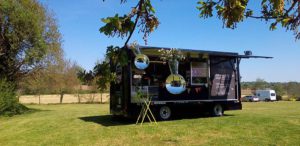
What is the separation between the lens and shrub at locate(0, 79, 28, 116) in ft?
72.2

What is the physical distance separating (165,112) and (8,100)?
1258cm

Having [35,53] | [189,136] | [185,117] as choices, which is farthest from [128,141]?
[35,53]

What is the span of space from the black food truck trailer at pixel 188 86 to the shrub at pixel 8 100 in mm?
9977

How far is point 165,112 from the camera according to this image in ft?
49.3

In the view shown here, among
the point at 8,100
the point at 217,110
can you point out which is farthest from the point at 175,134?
the point at 8,100

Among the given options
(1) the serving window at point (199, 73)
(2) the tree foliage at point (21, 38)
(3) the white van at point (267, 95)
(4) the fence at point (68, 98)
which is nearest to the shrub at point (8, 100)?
(2) the tree foliage at point (21, 38)

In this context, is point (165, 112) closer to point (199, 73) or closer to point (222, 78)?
point (199, 73)

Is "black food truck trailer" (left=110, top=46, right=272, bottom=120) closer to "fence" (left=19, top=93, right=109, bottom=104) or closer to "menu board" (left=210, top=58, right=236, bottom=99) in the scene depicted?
"menu board" (left=210, top=58, right=236, bottom=99)

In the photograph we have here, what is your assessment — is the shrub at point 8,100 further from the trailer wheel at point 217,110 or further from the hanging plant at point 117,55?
the hanging plant at point 117,55

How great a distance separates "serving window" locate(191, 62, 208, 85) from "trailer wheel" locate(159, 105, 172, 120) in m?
1.67

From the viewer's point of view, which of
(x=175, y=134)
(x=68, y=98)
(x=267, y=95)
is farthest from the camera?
(x=267, y=95)

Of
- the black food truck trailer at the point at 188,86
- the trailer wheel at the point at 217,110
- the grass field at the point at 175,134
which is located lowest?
the grass field at the point at 175,134

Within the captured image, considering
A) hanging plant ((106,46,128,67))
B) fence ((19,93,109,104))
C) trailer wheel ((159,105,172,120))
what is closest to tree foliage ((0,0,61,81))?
trailer wheel ((159,105,172,120))

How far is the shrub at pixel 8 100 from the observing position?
2201 centimetres
